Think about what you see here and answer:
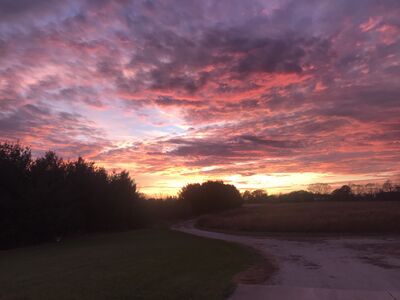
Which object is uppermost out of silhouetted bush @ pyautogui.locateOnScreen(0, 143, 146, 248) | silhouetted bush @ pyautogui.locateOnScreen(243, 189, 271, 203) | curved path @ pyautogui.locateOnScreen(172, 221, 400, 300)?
silhouetted bush @ pyautogui.locateOnScreen(243, 189, 271, 203)

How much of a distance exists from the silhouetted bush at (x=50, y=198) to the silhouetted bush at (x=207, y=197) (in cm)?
4426

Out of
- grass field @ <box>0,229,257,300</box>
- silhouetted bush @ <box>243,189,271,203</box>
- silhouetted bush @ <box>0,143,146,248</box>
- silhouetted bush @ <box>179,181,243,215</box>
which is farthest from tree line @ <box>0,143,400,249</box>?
silhouetted bush @ <box>243,189,271,203</box>

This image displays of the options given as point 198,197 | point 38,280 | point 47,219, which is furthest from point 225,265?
point 198,197

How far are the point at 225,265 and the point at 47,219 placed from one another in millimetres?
25994

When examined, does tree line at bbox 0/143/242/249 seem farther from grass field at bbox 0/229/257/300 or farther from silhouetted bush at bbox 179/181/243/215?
silhouetted bush at bbox 179/181/243/215

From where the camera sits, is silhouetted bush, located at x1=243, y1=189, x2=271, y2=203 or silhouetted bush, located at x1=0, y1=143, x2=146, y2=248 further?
silhouetted bush, located at x1=243, y1=189, x2=271, y2=203

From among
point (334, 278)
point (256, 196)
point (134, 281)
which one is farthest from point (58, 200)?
point (256, 196)

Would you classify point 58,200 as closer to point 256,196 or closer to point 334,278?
point 334,278

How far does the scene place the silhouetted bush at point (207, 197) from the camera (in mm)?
100312

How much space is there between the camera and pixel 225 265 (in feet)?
58.6

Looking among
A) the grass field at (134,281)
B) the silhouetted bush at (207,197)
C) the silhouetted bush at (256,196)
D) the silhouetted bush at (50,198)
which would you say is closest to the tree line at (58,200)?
the silhouetted bush at (50,198)

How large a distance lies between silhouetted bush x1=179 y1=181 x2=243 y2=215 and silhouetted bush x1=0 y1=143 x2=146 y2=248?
44.3 m

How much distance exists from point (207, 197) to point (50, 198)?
6398cm

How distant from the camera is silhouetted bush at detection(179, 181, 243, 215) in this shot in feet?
329
